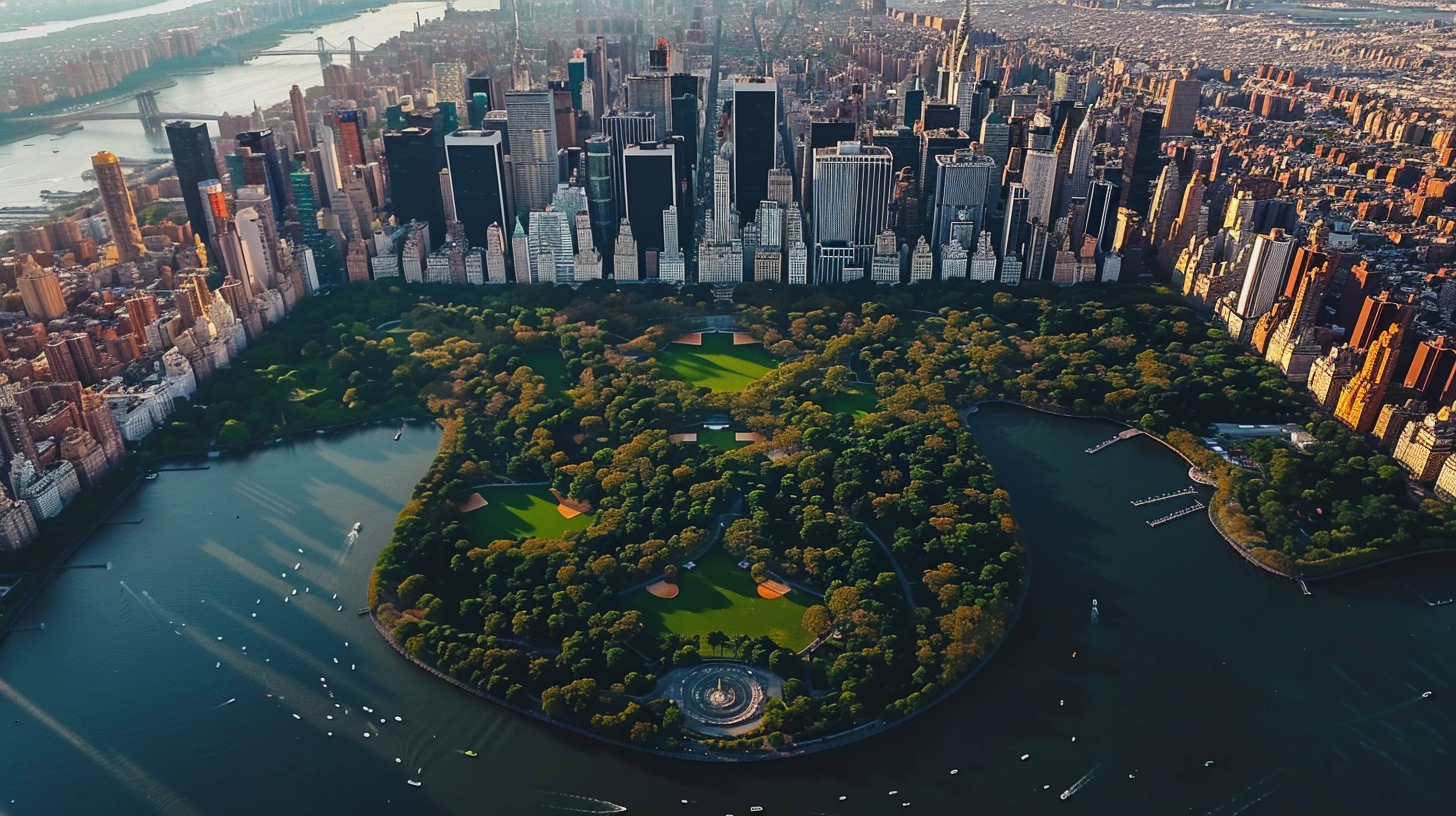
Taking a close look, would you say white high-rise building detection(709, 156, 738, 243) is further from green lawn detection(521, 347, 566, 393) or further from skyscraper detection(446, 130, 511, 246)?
green lawn detection(521, 347, 566, 393)

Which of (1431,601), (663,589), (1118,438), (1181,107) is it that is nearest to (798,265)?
(1118,438)

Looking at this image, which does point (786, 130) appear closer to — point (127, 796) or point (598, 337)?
point (598, 337)

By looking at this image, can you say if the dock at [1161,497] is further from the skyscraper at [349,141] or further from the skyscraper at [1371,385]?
the skyscraper at [349,141]

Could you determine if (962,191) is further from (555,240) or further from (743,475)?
(743,475)

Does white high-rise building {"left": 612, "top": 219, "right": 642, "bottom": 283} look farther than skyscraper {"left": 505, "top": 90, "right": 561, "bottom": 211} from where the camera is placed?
No

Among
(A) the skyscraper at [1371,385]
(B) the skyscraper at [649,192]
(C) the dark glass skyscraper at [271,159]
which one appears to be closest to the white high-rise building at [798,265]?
(B) the skyscraper at [649,192]

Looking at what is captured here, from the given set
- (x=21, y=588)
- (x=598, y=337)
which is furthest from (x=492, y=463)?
(x=21, y=588)

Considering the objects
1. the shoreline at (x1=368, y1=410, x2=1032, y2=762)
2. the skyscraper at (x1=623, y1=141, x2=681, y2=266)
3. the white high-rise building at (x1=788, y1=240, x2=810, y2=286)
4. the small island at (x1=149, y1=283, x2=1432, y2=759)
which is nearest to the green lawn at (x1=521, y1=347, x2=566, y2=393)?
the small island at (x1=149, y1=283, x2=1432, y2=759)
